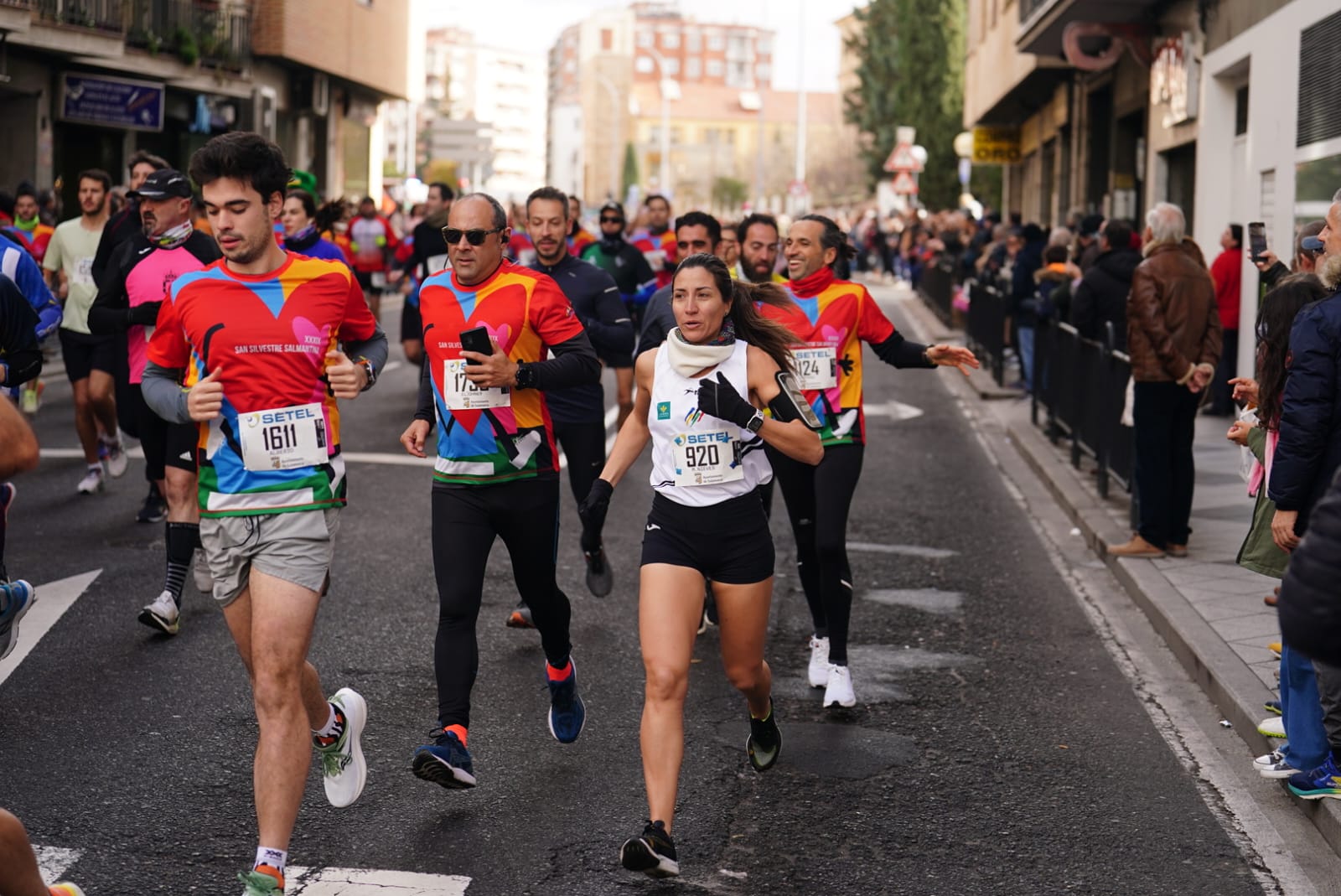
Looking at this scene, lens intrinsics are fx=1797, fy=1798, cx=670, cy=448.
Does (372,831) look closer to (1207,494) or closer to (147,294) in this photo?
(147,294)

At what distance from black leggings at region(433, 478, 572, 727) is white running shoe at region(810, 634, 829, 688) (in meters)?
1.38

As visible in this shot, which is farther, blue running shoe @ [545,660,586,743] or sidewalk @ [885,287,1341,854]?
sidewalk @ [885,287,1341,854]

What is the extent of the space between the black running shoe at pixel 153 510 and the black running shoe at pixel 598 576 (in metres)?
4.12

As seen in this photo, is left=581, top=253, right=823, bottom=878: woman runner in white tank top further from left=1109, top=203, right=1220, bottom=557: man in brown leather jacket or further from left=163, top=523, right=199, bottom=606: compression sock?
left=1109, top=203, right=1220, bottom=557: man in brown leather jacket

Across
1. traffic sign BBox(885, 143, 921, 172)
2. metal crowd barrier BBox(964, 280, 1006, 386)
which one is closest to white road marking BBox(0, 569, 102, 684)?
metal crowd barrier BBox(964, 280, 1006, 386)

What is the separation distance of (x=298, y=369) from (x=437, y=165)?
75.6 meters

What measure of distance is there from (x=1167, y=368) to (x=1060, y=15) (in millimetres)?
13651

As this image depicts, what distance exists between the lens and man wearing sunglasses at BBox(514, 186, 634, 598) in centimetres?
816

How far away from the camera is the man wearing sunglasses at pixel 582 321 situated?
26.8ft

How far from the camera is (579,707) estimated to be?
6242 millimetres

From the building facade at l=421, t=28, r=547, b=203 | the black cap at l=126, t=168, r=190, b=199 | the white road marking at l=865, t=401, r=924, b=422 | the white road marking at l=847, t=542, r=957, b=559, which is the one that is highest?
the building facade at l=421, t=28, r=547, b=203

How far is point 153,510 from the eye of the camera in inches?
424

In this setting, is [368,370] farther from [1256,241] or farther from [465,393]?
[1256,241]

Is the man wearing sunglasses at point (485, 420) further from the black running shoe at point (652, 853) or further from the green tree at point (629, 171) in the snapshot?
the green tree at point (629, 171)
